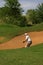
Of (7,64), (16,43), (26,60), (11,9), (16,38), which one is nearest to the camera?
(7,64)

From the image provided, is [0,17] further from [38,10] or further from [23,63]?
[23,63]

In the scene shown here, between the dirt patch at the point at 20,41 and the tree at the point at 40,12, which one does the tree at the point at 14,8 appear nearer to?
the tree at the point at 40,12

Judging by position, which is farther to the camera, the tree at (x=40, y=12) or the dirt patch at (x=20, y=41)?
the tree at (x=40, y=12)

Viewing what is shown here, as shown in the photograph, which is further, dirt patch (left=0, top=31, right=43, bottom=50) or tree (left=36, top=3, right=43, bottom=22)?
tree (left=36, top=3, right=43, bottom=22)

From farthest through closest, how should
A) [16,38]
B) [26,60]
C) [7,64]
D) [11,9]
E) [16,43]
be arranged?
[11,9], [16,38], [16,43], [26,60], [7,64]

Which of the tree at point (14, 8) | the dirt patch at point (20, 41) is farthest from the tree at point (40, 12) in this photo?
the dirt patch at point (20, 41)

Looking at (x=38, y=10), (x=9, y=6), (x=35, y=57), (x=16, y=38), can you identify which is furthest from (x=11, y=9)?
(x=35, y=57)

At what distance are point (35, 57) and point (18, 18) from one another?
52.1 meters

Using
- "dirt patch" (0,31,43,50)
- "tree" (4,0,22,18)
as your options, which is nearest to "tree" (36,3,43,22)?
"tree" (4,0,22,18)

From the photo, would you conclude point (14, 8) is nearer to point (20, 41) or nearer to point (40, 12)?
point (40, 12)

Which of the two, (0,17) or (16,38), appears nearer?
(16,38)

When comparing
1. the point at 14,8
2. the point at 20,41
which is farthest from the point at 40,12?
the point at 20,41

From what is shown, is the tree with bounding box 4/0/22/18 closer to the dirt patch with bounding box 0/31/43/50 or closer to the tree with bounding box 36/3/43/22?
the tree with bounding box 36/3/43/22

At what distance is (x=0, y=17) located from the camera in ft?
209
